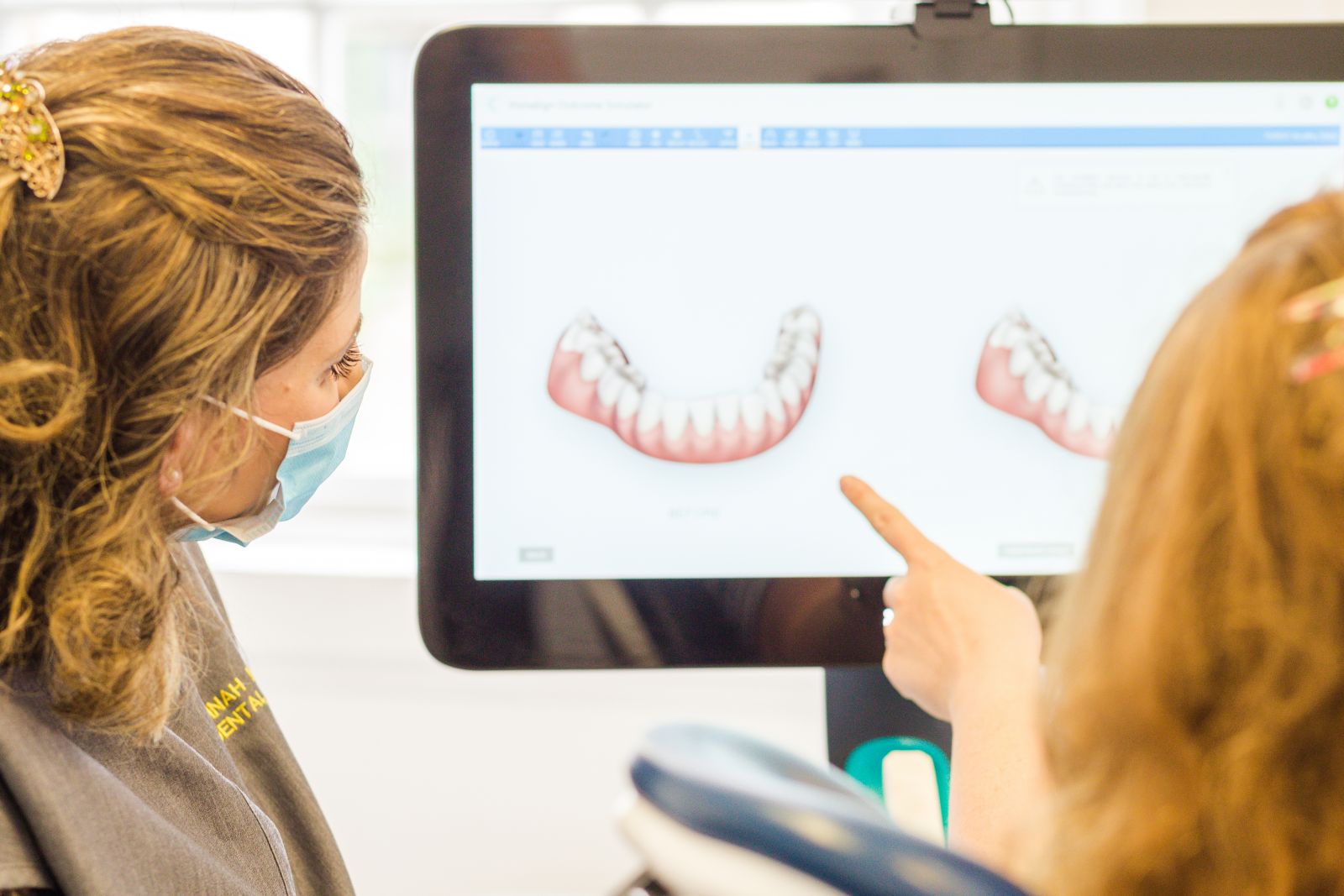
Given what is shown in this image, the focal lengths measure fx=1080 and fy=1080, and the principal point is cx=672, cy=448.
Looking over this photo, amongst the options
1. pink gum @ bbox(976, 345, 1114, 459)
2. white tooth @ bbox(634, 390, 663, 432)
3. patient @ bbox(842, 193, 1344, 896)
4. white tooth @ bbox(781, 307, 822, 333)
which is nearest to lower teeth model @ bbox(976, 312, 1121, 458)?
pink gum @ bbox(976, 345, 1114, 459)

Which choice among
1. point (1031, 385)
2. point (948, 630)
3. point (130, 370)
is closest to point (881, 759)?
point (948, 630)

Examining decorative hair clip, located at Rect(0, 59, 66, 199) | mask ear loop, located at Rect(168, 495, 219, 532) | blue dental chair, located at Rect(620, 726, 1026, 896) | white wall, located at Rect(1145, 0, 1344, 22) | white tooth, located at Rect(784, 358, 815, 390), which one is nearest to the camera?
blue dental chair, located at Rect(620, 726, 1026, 896)

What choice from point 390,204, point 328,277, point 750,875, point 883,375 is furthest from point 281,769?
point 390,204

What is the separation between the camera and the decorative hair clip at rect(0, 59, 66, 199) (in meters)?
0.54

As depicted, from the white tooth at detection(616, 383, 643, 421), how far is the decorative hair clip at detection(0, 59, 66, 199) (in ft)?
1.19

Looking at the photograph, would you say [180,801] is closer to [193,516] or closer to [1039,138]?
[193,516]

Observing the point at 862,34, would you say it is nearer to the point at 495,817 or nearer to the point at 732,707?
the point at 732,707

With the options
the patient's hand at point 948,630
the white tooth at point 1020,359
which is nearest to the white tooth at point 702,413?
the patient's hand at point 948,630

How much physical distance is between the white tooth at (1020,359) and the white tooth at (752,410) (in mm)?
180

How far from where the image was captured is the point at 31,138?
541 mm

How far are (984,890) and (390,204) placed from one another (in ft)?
4.97

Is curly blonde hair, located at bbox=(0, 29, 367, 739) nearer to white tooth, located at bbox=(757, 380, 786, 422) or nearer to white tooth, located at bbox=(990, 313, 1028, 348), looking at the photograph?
white tooth, located at bbox=(757, 380, 786, 422)

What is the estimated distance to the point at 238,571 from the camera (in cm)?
137

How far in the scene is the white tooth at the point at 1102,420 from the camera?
78 centimetres
